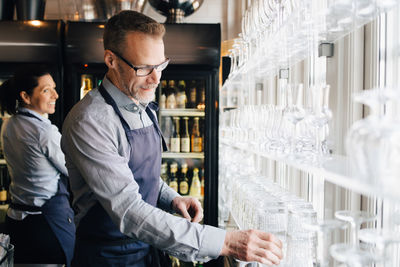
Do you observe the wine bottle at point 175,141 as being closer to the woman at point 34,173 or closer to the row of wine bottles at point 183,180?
the row of wine bottles at point 183,180

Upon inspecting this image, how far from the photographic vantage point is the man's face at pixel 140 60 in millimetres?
1581

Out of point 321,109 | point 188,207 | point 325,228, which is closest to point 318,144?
point 321,109

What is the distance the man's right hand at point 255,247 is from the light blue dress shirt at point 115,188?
46 millimetres

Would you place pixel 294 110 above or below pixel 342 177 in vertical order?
above

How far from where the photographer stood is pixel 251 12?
2.04 meters

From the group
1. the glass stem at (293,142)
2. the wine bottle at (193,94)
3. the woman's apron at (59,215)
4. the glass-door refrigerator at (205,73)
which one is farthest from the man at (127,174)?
the wine bottle at (193,94)

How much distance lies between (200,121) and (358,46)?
2.12m

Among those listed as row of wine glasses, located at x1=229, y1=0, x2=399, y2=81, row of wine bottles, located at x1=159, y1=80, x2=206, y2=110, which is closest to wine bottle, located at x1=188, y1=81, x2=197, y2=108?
row of wine bottles, located at x1=159, y1=80, x2=206, y2=110

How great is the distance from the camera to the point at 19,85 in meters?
2.81

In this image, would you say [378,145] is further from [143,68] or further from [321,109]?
[143,68]

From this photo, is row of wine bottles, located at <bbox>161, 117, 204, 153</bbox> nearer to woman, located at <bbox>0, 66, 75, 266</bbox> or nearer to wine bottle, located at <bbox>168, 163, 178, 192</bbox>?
wine bottle, located at <bbox>168, 163, 178, 192</bbox>

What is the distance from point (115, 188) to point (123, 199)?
51 millimetres

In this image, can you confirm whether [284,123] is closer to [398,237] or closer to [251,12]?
[398,237]

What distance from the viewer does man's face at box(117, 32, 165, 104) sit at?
1.58m
